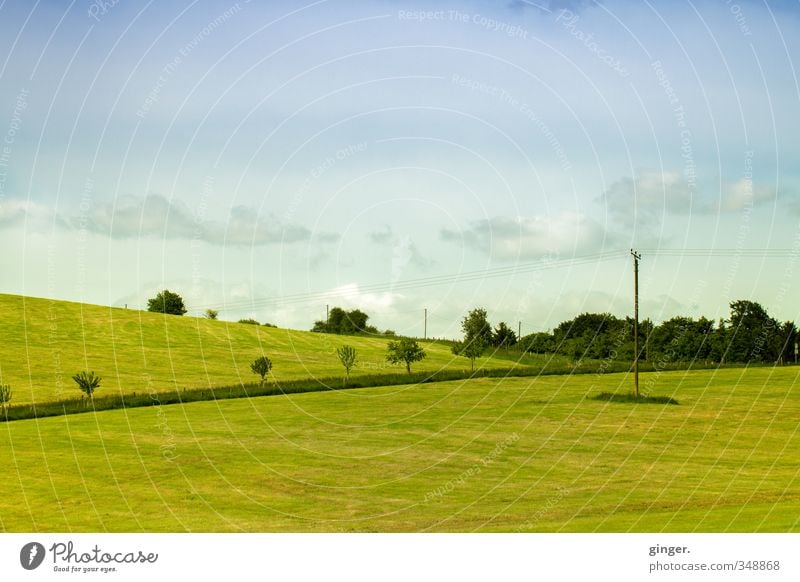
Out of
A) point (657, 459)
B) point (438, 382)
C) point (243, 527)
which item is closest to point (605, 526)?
point (243, 527)

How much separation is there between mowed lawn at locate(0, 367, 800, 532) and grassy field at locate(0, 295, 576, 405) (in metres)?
13.6

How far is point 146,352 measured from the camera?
97500 millimetres

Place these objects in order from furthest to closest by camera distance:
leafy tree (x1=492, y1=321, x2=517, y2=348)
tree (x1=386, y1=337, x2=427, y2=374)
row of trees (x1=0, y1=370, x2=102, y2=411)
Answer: leafy tree (x1=492, y1=321, x2=517, y2=348) → tree (x1=386, y1=337, x2=427, y2=374) → row of trees (x1=0, y1=370, x2=102, y2=411)

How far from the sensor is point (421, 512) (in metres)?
35.5

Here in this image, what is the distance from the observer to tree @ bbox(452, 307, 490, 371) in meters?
106

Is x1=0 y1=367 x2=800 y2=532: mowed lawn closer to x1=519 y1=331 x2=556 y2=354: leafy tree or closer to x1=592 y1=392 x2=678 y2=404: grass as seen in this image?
x1=592 y1=392 x2=678 y2=404: grass

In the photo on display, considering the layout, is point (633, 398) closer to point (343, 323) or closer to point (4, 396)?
point (4, 396)

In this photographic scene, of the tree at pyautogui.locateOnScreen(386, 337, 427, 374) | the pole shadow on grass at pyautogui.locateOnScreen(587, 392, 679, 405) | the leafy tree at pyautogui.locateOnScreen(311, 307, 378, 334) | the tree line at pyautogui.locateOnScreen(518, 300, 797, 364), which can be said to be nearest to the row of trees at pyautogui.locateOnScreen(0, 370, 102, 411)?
the tree at pyautogui.locateOnScreen(386, 337, 427, 374)

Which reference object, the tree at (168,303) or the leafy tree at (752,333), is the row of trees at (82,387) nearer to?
the leafy tree at (752,333)

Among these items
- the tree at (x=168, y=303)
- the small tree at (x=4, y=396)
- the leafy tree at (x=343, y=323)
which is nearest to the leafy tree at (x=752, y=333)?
the leafy tree at (x=343, y=323)

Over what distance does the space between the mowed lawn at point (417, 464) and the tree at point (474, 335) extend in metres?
24.0

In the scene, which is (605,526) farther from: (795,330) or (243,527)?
(795,330)

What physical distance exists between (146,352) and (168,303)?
74691 millimetres

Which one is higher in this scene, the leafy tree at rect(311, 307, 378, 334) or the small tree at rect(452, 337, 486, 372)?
the leafy tree at rect(311, 307, 378, 334)
